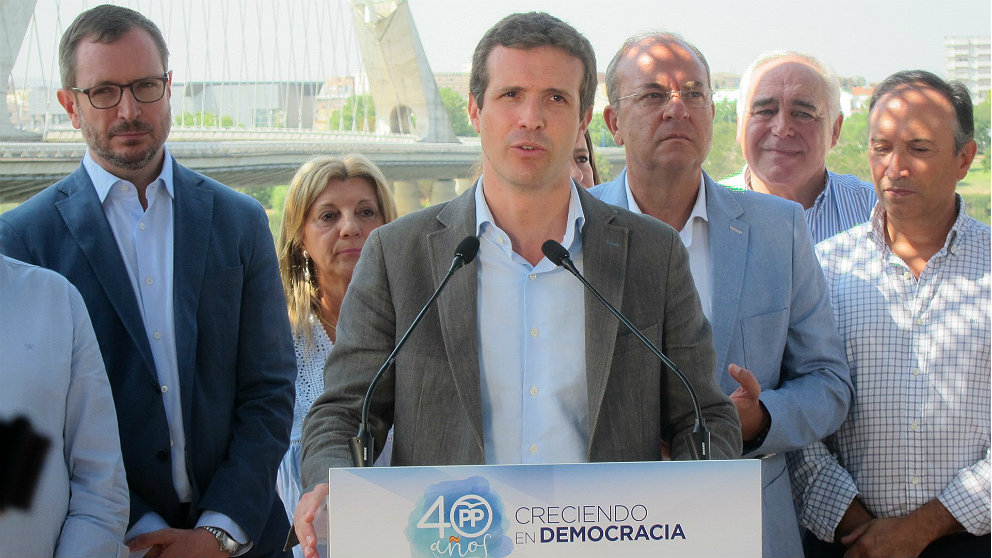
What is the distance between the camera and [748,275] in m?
2.09

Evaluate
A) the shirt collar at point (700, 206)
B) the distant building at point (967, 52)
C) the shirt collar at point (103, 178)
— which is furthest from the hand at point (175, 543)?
the distant building at point (967, 52)

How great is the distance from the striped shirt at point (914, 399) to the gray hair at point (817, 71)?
985 millimetres

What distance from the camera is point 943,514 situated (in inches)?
83.9

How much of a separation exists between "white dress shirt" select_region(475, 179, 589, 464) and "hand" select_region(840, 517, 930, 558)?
3.21ft

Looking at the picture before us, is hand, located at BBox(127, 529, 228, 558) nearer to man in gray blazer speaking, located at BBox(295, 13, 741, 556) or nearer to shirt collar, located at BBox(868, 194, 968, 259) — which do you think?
man in gray blazer speaking, located at BBox(295, 13, 741, 556)

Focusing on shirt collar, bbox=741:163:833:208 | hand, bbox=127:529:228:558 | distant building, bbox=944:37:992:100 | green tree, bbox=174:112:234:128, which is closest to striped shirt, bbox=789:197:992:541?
shirt collar, bbox=741:163:833:208

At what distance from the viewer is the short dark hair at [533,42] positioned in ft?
5.39

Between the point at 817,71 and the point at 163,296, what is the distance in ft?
7.46

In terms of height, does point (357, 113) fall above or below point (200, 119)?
below

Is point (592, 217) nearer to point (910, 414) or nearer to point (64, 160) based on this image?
point (910, 414)

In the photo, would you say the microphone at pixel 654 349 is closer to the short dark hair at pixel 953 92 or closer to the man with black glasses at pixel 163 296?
the man with black glasses at pixel 163 296

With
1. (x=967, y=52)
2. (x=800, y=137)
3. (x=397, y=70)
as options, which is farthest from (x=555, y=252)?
(x=397, y=70)

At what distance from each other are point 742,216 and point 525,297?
800 mm

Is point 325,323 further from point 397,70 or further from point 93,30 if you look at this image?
point 397,70
